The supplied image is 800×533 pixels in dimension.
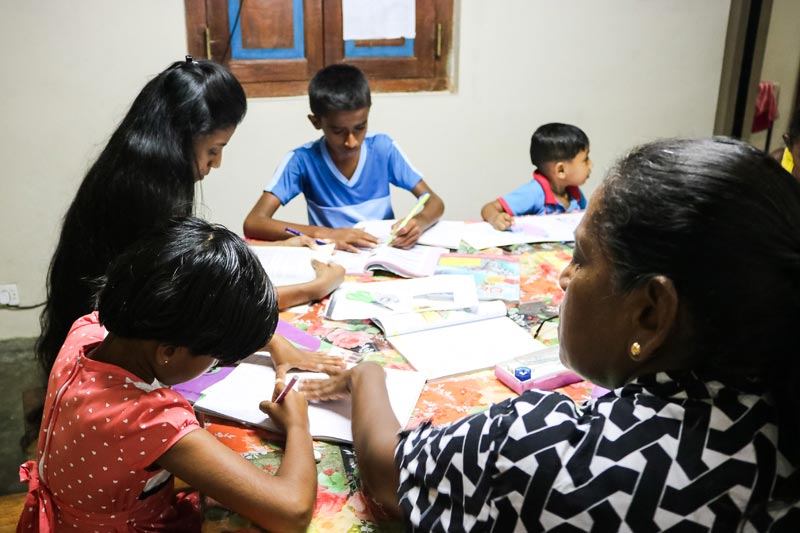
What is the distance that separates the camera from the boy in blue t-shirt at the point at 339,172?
2.19 m

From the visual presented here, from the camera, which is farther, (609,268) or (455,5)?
(455,5)

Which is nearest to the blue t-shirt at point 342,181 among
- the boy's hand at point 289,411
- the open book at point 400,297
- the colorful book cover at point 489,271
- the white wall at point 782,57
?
the colorful book cover at point 489,271

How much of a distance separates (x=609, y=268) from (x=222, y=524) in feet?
1.89

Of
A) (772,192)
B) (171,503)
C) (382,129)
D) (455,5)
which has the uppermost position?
(455,5)

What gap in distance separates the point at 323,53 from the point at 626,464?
2647 mm

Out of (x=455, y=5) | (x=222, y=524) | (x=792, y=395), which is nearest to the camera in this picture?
(x=792, y=395)

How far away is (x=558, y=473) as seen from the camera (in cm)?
64

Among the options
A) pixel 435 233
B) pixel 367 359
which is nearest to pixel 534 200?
pixel 435 233

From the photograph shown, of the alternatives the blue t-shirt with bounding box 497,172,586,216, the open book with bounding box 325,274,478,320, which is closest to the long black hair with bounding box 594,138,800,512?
the open book with bounding box 325,274,478,320

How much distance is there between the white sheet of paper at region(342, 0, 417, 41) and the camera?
9.66 feet

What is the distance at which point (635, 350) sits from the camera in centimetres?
70

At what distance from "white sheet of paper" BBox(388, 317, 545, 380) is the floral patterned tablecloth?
0.08ft

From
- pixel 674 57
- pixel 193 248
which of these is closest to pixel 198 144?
pixel 193 248

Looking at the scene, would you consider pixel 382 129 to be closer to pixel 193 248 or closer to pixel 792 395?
pixel 193 248
